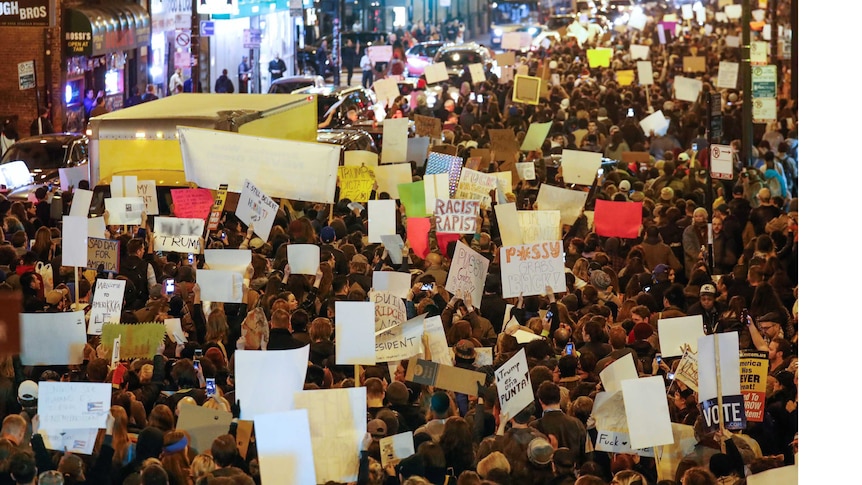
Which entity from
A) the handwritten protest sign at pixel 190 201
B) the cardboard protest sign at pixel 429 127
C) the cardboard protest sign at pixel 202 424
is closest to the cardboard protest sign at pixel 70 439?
the cardboard protest sign at pixel 202 424

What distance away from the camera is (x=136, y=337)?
866 centimetres

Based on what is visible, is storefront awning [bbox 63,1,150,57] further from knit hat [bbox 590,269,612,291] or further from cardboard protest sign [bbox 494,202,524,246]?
knit hat [bbox 590,269,612,291]

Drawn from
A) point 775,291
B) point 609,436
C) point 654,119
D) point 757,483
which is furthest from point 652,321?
point 654,119

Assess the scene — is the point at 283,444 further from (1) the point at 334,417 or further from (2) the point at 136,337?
(2) the point at 136,337

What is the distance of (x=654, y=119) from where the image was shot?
2133 cm

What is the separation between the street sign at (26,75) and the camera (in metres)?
27.7

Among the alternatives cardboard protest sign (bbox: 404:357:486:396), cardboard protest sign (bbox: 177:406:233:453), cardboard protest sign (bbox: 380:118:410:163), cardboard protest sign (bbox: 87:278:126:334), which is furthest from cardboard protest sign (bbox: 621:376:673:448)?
cardboard protest sign (bbox: 380:118:410:163)

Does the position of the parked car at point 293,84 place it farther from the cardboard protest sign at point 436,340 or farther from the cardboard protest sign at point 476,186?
the cardboard protest sign at point 436,340

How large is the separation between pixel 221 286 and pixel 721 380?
14.4 feet

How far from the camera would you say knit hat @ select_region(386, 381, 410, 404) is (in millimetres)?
7645

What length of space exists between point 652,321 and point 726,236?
4414 mm

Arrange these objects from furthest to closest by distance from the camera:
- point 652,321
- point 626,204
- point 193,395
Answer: point 626,204 → point 652,321 → point 193,395

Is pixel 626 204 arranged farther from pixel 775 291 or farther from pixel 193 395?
pixel 193 395

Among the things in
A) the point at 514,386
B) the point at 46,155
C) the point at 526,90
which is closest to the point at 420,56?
the point at 526,90
